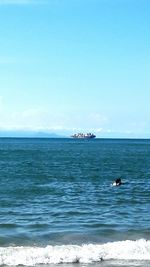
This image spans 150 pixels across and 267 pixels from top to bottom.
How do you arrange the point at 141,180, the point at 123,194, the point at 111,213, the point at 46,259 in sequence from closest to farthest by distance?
1. the point at 46,259
2. the point at 111,213
3. the point at 123,194
4. the point at 141,180

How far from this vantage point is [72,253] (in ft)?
66.6

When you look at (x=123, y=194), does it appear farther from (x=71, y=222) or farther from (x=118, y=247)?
(x=118, y=247)

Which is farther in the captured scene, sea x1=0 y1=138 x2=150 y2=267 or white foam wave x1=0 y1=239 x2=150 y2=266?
sea x1=0 y1=138 x2=150 y2=267

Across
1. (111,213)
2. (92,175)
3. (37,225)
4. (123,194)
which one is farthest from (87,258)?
(92,175)

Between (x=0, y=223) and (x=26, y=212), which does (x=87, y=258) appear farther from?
(x=26, y=212)

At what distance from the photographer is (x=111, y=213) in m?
30.1

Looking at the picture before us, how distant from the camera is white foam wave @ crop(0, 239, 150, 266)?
1969cm

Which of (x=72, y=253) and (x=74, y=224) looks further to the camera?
(x=74, y=224)

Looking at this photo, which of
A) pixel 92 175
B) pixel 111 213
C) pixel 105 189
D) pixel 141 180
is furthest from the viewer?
pixel 92 175

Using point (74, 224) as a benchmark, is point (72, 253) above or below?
below

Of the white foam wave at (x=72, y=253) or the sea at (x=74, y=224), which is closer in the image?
the white foam wave at (x=72, y=253)

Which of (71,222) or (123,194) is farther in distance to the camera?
(123,194)

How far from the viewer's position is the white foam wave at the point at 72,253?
1969 cm

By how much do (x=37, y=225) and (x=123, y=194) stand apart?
47.8 ft
